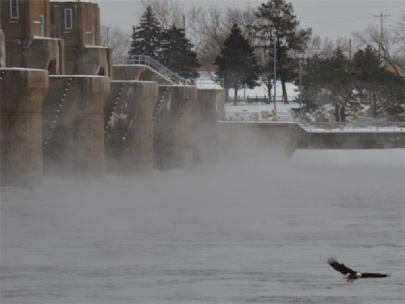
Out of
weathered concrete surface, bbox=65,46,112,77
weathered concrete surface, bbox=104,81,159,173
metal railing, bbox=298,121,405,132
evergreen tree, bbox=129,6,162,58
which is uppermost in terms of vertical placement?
evergreen tree, bbox=129,6,162,58

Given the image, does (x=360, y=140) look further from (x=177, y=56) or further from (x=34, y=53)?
(x=177, y=56)

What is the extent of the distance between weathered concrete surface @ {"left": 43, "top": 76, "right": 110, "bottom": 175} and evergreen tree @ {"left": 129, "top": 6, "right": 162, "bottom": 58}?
63678mm

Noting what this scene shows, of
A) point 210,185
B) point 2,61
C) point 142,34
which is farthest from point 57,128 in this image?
point 142,34

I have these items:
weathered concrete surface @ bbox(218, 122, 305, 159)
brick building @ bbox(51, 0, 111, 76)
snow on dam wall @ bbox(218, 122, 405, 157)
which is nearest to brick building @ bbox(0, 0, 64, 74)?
brick building @ bbox(51, 0, 111, 76)

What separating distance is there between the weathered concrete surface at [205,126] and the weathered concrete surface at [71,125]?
22462mm

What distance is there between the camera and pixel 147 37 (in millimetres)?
124562

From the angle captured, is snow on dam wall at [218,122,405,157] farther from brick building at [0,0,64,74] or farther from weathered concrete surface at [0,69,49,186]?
weathered concrete surface at [0,69,49,186]

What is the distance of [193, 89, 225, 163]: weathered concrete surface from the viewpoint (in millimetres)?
79625

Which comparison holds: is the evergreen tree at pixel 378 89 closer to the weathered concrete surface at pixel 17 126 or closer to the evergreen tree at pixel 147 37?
the evergreen tree at pixel 147 37

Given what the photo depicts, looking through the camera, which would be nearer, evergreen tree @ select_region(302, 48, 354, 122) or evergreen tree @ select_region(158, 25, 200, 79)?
evergreen tree @ select_region(302, 48, 354, 122)

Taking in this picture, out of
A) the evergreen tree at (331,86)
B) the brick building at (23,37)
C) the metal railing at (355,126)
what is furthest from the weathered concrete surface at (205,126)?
the evergreen tree at (331,86)

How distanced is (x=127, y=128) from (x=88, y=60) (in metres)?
9.48

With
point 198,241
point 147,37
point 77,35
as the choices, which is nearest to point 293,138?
point 77,35

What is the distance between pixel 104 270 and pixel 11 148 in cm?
1938
